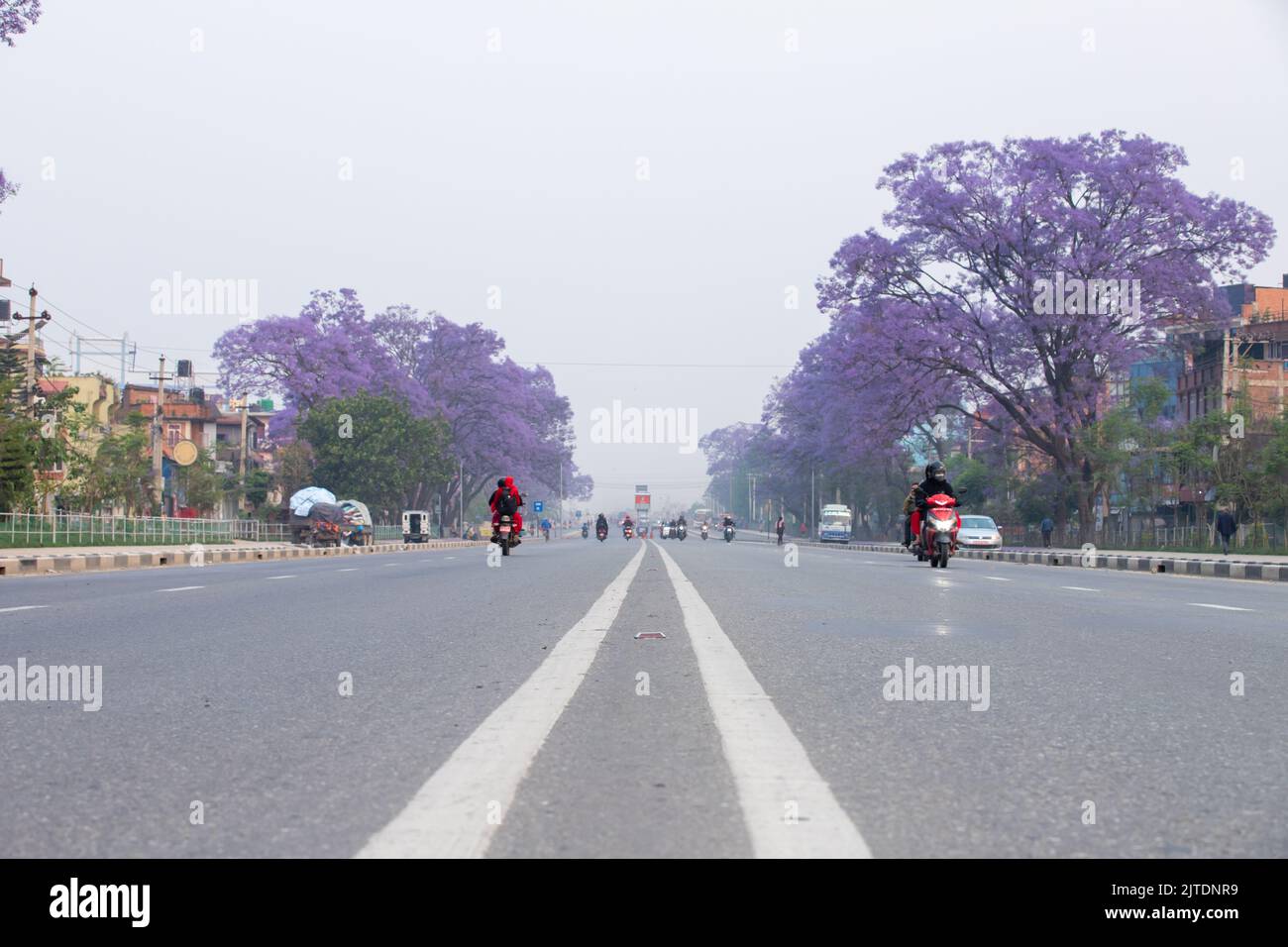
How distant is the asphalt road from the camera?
3.61m

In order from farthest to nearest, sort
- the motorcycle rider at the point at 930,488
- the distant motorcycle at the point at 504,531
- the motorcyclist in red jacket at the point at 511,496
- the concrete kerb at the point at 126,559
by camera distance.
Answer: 1. the distant motorcycle at the point at 504,531
2. the motorcyclist in red jacket at the point at 511,496
3. the concrete kerb at the point at 126,559
4. the motorcycle rider at the point at 930,488

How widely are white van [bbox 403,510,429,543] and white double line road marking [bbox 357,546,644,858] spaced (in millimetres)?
60753

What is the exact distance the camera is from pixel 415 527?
67562 millimetres

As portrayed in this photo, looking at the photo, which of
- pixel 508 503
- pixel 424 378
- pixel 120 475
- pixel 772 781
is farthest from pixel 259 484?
pixel 772 781

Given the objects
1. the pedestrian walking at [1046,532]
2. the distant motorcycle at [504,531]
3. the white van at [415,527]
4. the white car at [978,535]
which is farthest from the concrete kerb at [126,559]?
the pedestrian walking at [1046,532]

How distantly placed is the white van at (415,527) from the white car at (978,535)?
3061 centimetres

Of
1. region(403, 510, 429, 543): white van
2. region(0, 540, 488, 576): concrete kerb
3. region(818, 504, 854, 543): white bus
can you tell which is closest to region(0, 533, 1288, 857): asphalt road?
region(0, 540, 488, 576): concrete kerb

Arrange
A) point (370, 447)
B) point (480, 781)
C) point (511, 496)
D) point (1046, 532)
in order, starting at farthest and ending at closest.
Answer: point (370, 447) → point (1046, 532) → point (511, 496) → point (480, 781)

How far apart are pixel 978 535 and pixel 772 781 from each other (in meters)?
41.8

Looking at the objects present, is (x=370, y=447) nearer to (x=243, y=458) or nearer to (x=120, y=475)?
(x=243, y=458)

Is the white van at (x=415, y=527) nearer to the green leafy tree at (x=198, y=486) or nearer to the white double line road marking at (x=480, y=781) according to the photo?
the green leafy tree at (x=198, y=486)

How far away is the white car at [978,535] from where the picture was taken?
43812mm
